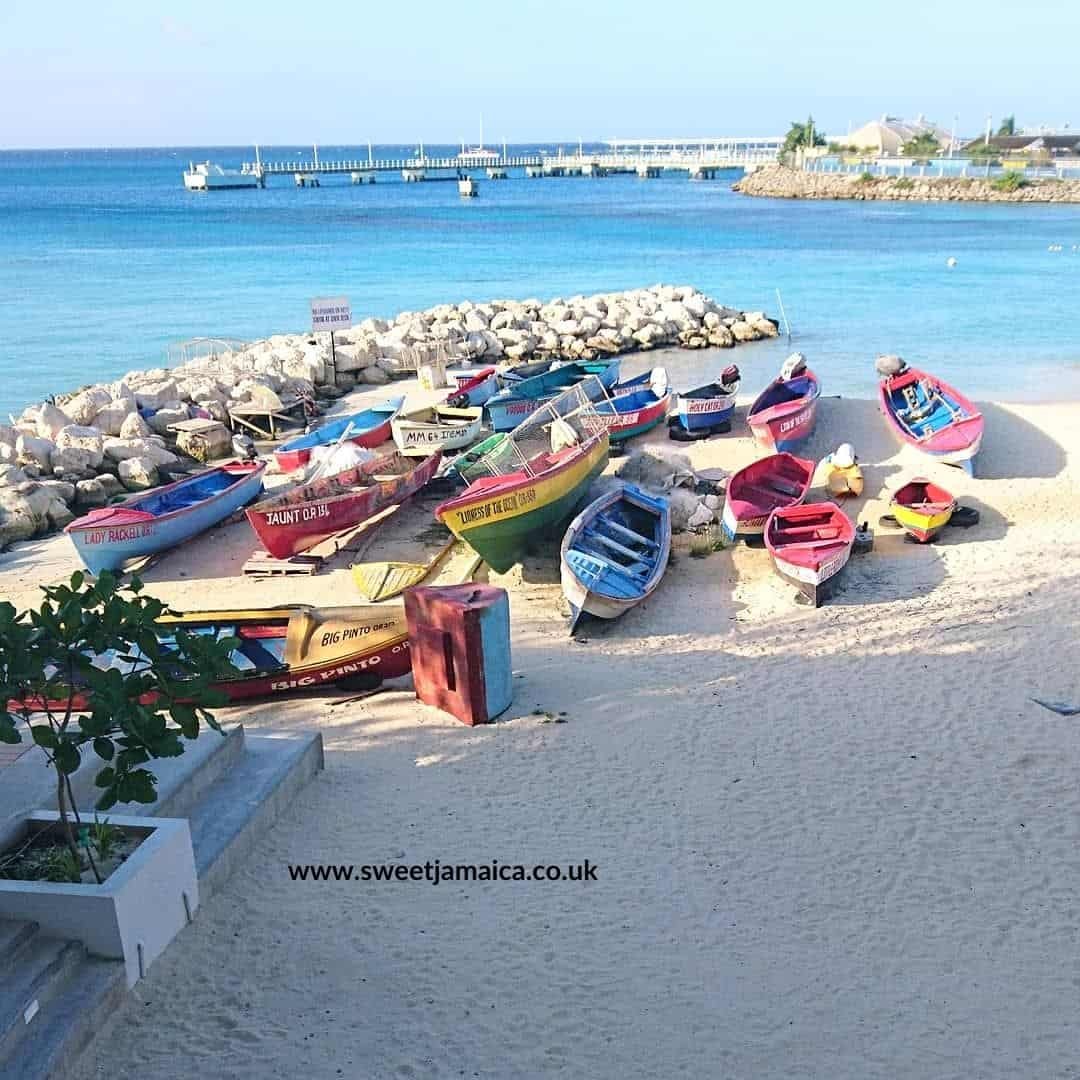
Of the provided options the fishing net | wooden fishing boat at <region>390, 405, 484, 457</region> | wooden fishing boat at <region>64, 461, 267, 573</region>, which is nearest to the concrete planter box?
wooden fishing boat at <region>64, 461, 267, 573</region>

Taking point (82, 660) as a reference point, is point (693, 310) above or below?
below

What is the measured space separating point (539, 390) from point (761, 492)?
7.19 meters

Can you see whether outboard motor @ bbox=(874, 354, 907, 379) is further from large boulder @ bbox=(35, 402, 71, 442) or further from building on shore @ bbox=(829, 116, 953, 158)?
building on shore @ bbox=(829, 116, 953, 158)

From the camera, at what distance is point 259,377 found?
24469 mm

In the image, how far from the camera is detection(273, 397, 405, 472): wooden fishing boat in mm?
19469

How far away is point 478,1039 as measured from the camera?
5980 millimetres

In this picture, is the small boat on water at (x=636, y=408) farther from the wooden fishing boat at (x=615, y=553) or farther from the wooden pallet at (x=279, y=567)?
the wooden pallet at (x=279, y=567)

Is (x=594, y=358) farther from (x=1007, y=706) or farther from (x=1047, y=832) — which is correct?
(x=1047, y=832)

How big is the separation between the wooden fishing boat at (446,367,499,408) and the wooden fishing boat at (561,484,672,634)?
7625 mm

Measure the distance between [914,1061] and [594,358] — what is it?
24.9m

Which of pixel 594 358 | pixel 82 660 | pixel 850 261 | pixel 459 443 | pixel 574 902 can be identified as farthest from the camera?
pixel 850 261

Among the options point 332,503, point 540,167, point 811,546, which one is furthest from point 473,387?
point 540,167

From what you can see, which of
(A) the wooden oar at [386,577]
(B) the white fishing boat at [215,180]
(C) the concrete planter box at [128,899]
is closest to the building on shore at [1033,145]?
(B) the white fishing boat at [215,180]

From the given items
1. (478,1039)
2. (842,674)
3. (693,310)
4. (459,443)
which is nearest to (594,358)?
(693,310)
